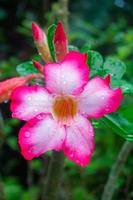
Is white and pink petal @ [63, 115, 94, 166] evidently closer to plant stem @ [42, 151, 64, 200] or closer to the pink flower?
the pink flower

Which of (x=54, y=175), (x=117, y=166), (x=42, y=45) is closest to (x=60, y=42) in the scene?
(x=42, y=45)

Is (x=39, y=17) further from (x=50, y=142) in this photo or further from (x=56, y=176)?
(x=50, y=142)

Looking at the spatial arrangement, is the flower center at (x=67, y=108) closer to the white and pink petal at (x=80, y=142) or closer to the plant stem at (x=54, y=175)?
the white and pink petal at (x=80, y=142)

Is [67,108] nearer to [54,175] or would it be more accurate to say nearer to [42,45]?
[42,45]

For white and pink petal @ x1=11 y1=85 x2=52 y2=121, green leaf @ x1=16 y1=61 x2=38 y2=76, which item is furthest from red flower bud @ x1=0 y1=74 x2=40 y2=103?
green leaf @ x1=16 y1=61 x2=38 y2=76

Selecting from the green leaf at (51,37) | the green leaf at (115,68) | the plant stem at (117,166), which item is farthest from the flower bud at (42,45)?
the plant stem at (117,166)

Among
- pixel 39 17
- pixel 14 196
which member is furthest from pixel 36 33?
pixel 39 17

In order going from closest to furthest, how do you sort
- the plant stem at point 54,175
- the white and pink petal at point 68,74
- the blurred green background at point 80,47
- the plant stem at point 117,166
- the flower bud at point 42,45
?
1. the white and pink petal at point 68,74
2. the flower bud at point 42,45
3. the plant stem at point 54,175
4. the plant stem at point 117,166
5. the blurred green background at point 80,47
